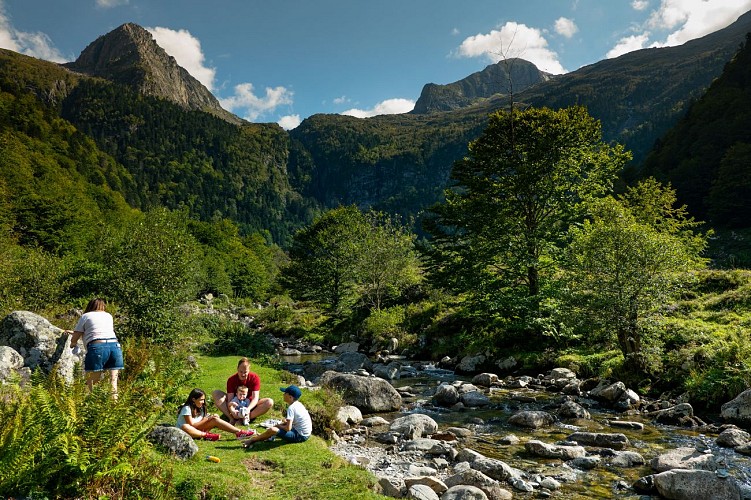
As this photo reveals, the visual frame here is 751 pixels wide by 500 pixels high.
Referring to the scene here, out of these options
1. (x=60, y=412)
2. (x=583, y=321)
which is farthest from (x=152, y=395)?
(x=583, y=321)

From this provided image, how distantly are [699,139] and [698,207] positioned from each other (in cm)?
1297

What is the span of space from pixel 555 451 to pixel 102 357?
11959mm

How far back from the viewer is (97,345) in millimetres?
10234

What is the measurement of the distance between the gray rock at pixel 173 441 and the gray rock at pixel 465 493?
17.4 feet

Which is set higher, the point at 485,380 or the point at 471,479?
the point at 471,479

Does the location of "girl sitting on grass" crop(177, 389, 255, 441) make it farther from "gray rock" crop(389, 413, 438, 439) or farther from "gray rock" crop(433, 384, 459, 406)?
"gray rock" crop(433, 384, 459, 406)

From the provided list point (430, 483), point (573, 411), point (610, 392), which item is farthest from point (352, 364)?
point (430, 483)

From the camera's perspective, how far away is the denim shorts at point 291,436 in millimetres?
10701

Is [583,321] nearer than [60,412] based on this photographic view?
No

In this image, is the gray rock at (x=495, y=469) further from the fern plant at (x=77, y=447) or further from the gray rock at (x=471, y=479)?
the fern plant at (x=77, y=447)

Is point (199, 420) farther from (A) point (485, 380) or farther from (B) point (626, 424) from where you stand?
(A) point (485, 380)

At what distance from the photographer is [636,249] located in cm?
1786

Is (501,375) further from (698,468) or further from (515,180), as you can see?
(698,468)

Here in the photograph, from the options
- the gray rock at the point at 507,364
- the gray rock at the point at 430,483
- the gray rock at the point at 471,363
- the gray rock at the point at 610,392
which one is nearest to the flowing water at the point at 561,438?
the gray rock at the point at 610,392
